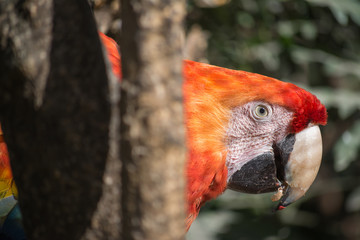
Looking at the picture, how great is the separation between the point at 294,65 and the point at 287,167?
1.36 meters

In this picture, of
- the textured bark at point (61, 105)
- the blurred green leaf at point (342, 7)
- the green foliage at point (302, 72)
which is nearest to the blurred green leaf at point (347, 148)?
the green foliage at point (302, 72)

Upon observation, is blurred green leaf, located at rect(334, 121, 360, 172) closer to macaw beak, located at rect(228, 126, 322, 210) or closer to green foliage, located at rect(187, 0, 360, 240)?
green foliage, located at rect(187, 0, 360, 240)

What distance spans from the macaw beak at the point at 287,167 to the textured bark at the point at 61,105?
58 centimetres

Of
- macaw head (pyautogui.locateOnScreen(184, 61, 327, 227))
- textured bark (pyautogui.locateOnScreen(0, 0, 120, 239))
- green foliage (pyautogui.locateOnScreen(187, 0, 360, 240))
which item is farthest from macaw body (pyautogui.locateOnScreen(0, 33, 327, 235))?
green foliage (pyautogui.locateOnScreen(187, 0, 360, 240))

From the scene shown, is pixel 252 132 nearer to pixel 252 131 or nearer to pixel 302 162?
pixel 252 131

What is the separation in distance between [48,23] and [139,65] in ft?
0.60

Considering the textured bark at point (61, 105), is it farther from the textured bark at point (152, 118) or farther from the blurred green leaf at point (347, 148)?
the blurred green leaf at point (347, 148)

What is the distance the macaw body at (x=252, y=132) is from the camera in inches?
39.4

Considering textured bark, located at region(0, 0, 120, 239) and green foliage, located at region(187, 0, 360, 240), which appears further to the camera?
green foliage, located at region(187, 0, 360, 240)

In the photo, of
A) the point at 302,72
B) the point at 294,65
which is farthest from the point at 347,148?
the point at 302,72

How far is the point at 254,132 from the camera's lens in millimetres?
1083

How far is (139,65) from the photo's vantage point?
1.47ft

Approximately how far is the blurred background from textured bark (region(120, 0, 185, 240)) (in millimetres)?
844

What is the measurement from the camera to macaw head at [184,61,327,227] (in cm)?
100
